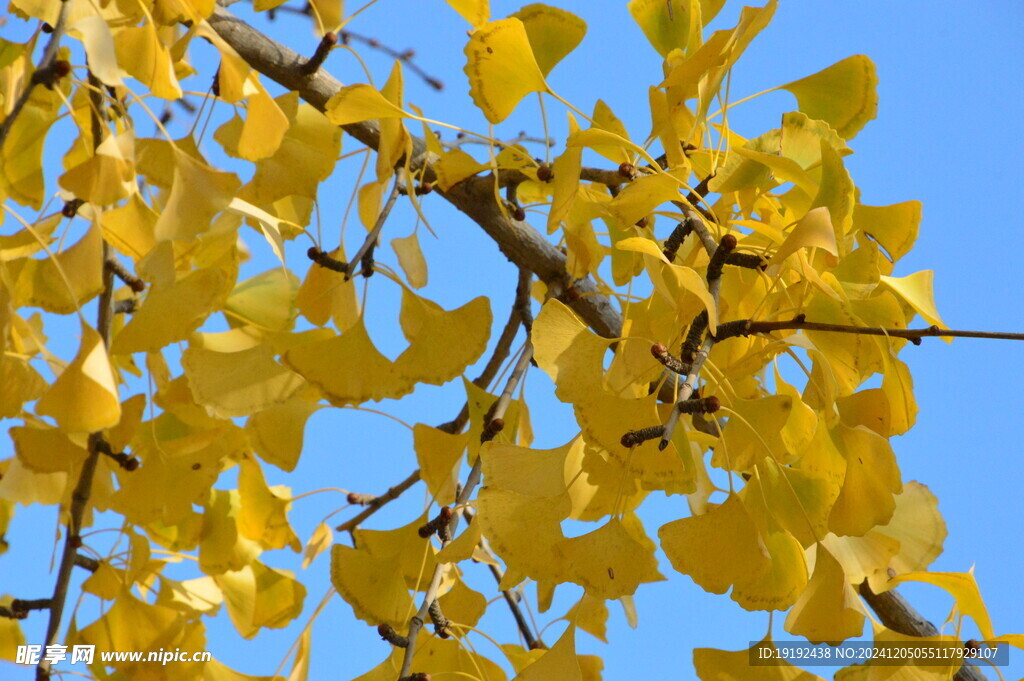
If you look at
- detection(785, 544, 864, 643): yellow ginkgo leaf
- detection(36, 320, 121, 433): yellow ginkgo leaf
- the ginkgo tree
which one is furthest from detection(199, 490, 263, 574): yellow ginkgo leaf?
detection(785, 544, 864, 643): yellow ginkgo leaf

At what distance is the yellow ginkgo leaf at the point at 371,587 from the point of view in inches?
17.0

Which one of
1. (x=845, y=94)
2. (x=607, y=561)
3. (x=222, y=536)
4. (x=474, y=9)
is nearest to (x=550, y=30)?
(x=474, y=9)

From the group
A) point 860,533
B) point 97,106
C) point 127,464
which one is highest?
point 97,106

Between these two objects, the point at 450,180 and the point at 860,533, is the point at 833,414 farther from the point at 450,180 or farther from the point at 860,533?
the point at 450,180

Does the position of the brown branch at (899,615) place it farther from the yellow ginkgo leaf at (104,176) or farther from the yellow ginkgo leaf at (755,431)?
the yellow ginkgo leaf at (104,176)

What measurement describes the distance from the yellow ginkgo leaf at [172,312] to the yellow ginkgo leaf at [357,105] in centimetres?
10

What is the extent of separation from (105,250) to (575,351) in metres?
0.28

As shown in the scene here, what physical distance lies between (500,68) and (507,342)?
0.22 metres

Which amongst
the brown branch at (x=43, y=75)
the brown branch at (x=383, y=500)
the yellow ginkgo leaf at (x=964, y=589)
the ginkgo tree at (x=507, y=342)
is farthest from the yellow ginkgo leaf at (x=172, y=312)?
the yellow ginkgo leaf at (x=964, y=589)

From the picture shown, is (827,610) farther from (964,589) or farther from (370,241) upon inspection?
(370,241)

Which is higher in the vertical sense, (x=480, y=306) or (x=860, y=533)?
(x=480, y=306)

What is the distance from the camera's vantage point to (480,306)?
0.43 metres

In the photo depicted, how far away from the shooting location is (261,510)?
576 millimetres

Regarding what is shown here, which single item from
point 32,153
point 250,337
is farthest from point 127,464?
point 32,153
